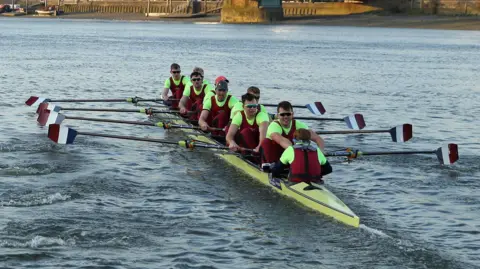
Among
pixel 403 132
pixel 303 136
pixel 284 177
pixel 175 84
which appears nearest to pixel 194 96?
pixel 175 84

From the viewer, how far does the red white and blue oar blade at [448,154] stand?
1983 centimetres

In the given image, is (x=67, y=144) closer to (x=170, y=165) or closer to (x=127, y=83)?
(x=170, y=165)

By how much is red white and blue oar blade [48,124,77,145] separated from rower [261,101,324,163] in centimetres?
609

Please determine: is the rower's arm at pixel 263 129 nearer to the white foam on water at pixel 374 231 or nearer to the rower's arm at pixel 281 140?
the rower's arm at pixel 281 140

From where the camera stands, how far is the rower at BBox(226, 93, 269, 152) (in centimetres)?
1831

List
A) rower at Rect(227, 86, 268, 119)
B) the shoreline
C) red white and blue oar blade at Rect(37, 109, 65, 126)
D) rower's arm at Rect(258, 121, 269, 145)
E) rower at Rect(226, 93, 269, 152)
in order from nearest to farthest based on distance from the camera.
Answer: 1. rower's arm at Rect(258, 121, 269, 145)
2. rower at Rect(226, 93, 269, 152)
3. rower at Rect(227, 86, 268, 119)
4. red white and blue oar blade at Rect(37, 109, 65, 126)
5. the shoreline

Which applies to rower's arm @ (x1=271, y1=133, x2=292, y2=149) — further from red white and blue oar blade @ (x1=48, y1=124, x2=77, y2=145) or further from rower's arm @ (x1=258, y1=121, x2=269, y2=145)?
red white and blue oar blade @ (x1=48, y1=124, x2=77, y2=145)

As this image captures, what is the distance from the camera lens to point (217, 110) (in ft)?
70.5

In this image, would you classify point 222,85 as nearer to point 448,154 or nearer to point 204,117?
point 204,117

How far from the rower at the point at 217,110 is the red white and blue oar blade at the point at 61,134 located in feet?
10.4

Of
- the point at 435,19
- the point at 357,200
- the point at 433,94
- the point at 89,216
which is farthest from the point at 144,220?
the point at 435,19

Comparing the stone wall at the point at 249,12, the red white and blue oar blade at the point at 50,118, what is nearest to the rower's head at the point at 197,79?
the red white and blue oar blade at the point at 50,118

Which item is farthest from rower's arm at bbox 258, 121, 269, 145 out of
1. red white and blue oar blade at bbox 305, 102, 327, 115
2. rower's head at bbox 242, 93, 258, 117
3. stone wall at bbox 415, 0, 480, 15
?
stone wall at bbox 415, 0, 480, 15

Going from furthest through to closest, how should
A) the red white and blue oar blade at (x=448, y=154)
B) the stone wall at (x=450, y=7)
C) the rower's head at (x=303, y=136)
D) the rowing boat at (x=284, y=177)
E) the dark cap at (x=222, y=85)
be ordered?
1. the stone wall at (x=450, y=7)
2. the dark cap at (x=222, y=85)
3. the red white and blue oar blade at (x=448, y=154)
4. the rower's head at (x=303, y=136)
5. the rowing boat at (x=284, y=177)
